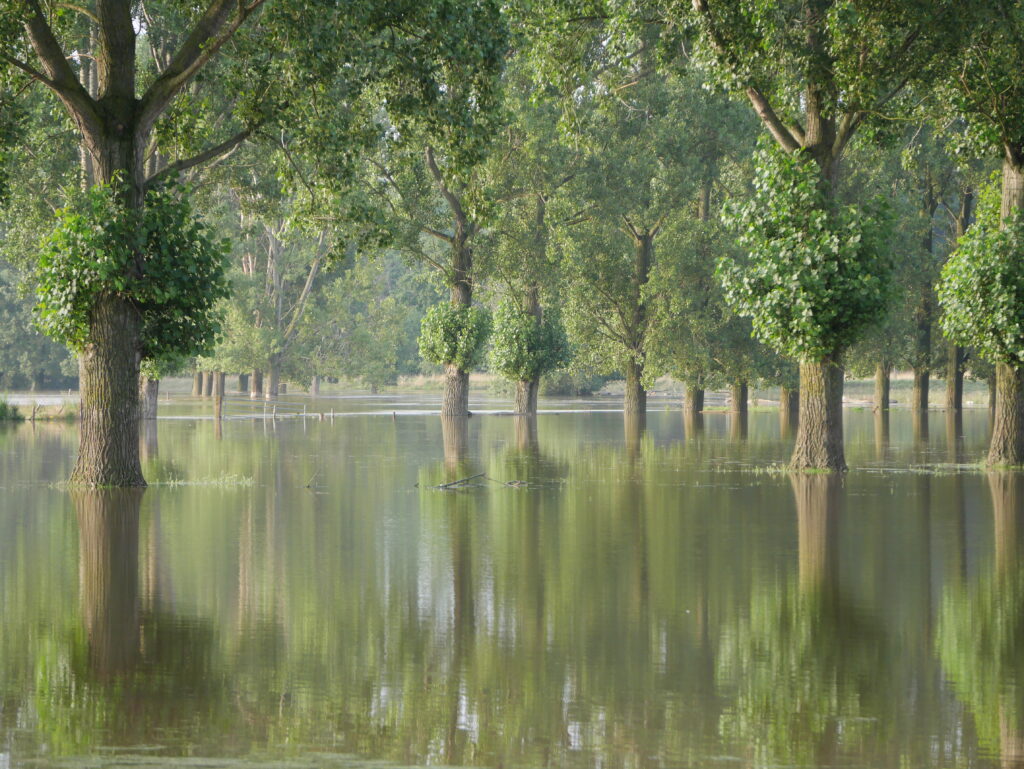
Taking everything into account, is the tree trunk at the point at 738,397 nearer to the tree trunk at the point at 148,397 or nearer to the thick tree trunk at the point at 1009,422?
the tree trunk at the point at 148,397

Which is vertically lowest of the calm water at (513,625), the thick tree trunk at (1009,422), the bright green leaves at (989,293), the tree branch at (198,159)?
the calm water at (513,625)

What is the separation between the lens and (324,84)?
19.5 metres

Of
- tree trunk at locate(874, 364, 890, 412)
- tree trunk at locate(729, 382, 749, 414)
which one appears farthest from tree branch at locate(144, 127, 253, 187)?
tree trunk at locate(874, 364, 890, 412)

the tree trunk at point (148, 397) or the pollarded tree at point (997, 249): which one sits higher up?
the pollarded tree at point (997, 249)

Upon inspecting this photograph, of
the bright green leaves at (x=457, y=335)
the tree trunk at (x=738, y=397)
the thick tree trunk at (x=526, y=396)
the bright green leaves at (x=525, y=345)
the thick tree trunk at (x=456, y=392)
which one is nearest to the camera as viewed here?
the bright green leaves at (x=457, y=335)

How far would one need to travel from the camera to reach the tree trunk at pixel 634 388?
4944cm

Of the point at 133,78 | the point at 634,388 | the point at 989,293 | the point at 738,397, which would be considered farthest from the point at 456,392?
the point at 133,78

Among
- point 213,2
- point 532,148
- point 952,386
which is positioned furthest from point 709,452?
point 952,386

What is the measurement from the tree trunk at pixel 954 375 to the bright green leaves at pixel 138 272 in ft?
124

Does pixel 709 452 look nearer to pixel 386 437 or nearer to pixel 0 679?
pixel 386 437

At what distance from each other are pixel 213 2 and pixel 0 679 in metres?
14.2

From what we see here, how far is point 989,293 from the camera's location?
21875 mm

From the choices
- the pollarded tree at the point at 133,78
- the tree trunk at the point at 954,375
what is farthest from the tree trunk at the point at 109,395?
the tree trunk at the point at 954,375

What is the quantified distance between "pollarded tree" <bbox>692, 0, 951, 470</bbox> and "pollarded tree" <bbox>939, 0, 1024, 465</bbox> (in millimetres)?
952
